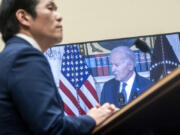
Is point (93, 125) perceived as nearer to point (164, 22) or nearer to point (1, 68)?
point (1, 68)

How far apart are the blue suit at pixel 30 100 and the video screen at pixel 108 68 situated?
1.94 m

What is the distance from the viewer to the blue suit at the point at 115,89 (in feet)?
8.78

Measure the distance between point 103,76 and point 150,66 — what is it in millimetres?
431

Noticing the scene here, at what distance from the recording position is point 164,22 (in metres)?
2.94

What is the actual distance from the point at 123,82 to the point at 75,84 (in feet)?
1.43

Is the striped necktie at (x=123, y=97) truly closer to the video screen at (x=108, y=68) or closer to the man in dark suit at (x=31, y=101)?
the video screen at (x=108, y=68)

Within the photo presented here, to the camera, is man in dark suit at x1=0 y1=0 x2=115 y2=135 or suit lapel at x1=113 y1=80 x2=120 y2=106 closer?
man in dark suit at x1=0 y1=0 x2=115 y2=135

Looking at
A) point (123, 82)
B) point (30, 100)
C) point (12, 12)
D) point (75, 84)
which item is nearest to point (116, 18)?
point (123, 82)

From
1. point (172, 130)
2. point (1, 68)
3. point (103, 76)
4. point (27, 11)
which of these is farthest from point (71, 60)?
point (172, 130)

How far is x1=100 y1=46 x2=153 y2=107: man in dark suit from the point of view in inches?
105

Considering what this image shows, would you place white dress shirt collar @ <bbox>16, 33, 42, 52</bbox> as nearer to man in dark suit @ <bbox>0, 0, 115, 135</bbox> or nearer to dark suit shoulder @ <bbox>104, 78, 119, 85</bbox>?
man in dark suit @ <bbox>0, 0, 115, 135</bbox>

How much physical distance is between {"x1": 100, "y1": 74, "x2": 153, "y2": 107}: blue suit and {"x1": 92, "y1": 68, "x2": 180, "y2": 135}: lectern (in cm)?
205

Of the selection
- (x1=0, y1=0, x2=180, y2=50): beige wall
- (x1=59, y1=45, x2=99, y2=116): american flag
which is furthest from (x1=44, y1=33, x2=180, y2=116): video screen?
(x1=0, y1=0, x2=180, y2=50): beige wall

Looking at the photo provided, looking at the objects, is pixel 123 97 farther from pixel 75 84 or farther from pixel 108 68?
pixel 75 84
